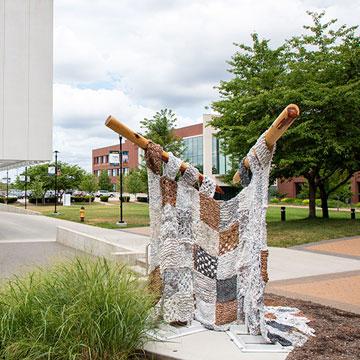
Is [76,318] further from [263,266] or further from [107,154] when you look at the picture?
[107,154]

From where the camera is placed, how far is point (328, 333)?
5078 millimetres

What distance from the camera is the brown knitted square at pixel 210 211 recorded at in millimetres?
4977

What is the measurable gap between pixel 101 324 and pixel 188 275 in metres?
1.19

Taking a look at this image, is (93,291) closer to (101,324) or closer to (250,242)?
(101,324)

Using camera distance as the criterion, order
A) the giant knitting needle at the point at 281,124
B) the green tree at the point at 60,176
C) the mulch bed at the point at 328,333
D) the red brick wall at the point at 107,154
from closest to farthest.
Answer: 1. the giant knitting needle at the point at 281,124
2. the mulch bed at the point at 328,333
3. the green tree at the point at 60,176
4. the red brick wall at the point at 107,154

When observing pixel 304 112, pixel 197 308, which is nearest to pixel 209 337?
pixel 197 308

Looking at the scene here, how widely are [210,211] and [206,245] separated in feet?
1.13

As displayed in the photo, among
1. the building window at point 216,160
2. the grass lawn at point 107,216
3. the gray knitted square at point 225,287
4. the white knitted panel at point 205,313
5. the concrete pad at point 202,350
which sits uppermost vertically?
the building window at point 216,160

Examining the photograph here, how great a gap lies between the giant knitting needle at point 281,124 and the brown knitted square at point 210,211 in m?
0.52

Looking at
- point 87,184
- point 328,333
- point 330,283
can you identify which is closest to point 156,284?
point 328,333

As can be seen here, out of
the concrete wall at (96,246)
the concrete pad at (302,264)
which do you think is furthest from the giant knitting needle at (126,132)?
the concrete pad at (302,264)

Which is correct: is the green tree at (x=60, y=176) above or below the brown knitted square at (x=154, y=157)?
above

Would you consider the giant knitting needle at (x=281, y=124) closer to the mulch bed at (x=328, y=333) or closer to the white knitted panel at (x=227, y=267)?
the white knitted panel at (x=227, y=267)

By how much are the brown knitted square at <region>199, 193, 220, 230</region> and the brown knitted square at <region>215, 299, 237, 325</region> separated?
0.76m
